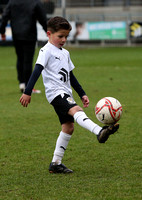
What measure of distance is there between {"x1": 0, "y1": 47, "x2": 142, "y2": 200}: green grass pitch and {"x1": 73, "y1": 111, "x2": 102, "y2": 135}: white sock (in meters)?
0.48

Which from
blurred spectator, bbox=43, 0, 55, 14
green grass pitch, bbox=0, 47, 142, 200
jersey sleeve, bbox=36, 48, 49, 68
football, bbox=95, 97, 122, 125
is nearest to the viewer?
green grass pitch, bbox=0, 47, 142, 200

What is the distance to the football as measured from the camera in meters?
4.86

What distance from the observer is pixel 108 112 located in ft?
16.0

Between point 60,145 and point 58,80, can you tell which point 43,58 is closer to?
point 58,80

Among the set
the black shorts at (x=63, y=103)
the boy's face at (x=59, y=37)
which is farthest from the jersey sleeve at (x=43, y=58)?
the black shorts at (x=63, y=103)

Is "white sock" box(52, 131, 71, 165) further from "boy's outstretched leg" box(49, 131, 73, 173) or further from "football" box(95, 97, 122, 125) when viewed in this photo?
"football" box(95, 97, 122, 125)

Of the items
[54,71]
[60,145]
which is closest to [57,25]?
[54,71]

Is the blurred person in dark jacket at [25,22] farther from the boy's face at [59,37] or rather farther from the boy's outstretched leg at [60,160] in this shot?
the boy's outstretched leg at [60,160]

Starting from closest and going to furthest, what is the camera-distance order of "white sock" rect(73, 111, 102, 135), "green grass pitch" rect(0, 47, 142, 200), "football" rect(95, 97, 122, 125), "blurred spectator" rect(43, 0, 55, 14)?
"green grass pitch" rect(0, 47, 142, 200) < "white sock" rect(73, 111, 102, 135) < "football" rect(95, 97, 122, 125) < "blurred spectator" rect(43, 0, 55, 14)

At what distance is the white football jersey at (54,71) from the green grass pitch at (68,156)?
81cm

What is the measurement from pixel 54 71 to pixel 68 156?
3.81 ft

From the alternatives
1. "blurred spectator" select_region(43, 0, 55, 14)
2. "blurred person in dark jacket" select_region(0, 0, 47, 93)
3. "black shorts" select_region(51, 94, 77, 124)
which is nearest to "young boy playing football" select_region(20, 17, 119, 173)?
"black shorts" select_region(51, 94, 77, 124)

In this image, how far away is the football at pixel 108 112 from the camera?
486cm

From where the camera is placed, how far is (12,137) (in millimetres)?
6797
